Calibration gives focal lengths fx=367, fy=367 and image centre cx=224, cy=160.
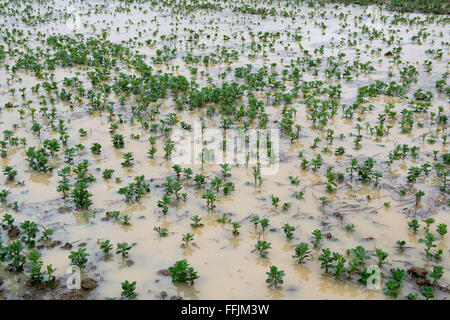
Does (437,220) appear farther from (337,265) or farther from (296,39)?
(296,39)

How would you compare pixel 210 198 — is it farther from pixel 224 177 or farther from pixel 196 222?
pixel 224 177

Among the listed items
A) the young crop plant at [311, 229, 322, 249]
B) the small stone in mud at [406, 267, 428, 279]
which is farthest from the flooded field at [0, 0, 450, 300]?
the young crop plant at [311, 229, 322, 249]

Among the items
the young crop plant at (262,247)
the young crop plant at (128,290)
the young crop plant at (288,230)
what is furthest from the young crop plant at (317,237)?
the young crop plant at (128,290)

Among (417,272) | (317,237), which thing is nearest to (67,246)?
(317,237)

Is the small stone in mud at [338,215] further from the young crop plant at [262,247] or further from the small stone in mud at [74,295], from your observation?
the small stone in mud at [74,295]

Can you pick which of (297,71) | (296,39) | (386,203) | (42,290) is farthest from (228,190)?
(296,39)
